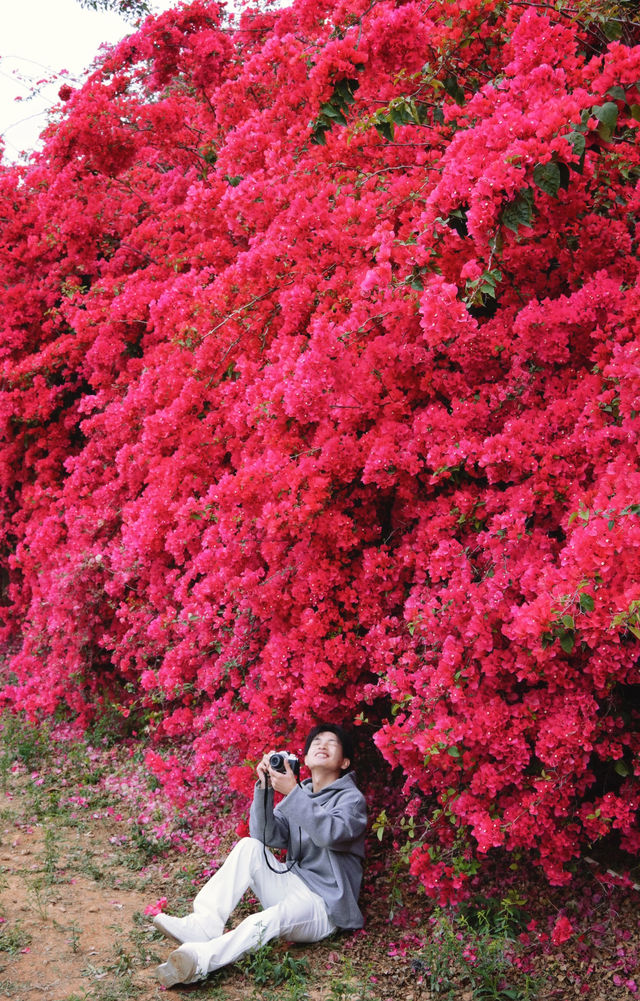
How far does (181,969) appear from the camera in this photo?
9.01 ft

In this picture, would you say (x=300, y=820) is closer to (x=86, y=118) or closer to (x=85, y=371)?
(x=85, y=371)

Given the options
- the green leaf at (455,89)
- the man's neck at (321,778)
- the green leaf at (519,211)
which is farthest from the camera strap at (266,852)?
the green leaf at (455,89)

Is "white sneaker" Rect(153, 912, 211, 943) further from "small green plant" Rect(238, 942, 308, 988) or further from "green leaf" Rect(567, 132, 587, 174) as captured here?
"green leaf" Rect(567, 132, 587, 174)

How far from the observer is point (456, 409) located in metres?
3.33

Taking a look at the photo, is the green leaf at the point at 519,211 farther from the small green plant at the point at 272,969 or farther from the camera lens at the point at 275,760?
the small green plant at the point at 272,969

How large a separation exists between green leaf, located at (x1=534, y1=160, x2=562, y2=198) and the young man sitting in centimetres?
215

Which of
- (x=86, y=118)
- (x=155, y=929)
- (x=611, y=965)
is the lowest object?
(x=611, y=965)

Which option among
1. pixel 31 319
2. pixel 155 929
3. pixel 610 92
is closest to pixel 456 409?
pixel 610 92

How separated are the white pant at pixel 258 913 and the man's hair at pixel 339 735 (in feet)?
1.58

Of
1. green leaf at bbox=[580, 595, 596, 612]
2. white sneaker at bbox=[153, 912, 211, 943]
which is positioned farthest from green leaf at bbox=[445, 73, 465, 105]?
white sneaker at bbox=[153, 912, 211, 943]

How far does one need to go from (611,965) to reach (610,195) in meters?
2.68

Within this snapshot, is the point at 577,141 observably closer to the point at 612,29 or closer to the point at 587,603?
the point at 612,29

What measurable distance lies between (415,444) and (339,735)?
3.95 ft

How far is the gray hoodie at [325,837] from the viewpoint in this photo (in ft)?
10.1
